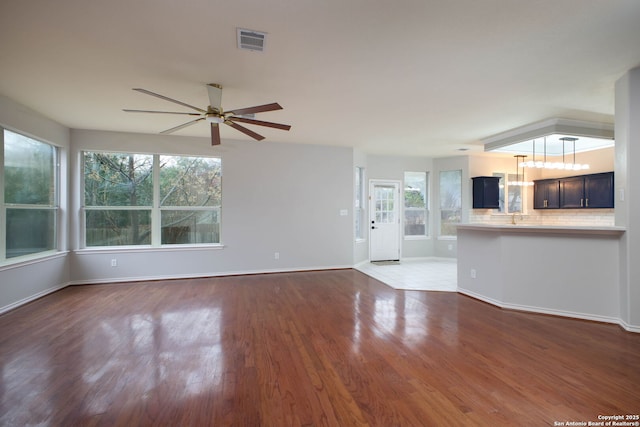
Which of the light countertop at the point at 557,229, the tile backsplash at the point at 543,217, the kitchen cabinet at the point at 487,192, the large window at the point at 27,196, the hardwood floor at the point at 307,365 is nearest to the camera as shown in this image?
the hardwood floor at the point at 307,365

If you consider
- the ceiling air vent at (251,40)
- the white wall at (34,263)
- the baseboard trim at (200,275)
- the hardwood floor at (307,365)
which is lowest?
the hardwood floor at (307,365)

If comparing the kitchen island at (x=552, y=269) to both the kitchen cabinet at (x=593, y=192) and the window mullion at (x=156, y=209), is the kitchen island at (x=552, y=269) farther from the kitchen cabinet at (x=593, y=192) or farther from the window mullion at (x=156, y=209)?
the window mullion at (x=156, y=209)

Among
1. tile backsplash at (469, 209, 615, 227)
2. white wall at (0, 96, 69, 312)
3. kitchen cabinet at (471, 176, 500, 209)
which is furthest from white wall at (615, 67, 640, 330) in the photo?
white wall at (0, 96, 69, 312)

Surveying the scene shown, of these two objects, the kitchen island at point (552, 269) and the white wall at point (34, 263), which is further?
the white wall at point (34, 263)

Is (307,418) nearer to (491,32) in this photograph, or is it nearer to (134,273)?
(491,32)

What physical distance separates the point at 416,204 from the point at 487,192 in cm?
166

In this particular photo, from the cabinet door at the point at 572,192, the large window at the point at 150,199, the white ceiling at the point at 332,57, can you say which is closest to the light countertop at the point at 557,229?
the white ceiling at the point at 332,57

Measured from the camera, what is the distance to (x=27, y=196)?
13.3 ft

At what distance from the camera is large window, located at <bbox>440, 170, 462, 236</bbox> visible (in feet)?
23.6

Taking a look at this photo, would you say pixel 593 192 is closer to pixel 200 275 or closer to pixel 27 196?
pixel 200 275

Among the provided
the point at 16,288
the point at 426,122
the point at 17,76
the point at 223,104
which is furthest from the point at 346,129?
the point at 16,288

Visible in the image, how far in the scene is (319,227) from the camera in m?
6.05

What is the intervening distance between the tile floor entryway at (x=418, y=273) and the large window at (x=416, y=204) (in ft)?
2.65

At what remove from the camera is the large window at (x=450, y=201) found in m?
7.20
